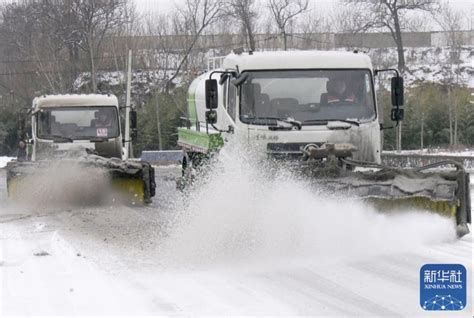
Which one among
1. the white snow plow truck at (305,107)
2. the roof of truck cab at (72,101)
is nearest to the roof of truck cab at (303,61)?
the white snow plow truck at (305,107)

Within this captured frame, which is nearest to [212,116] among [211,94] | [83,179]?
[211,94]

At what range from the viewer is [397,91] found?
38.5 ft

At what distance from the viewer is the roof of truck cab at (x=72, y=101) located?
17375mm

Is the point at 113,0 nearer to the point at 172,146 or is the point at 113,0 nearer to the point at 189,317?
the point at 172,146

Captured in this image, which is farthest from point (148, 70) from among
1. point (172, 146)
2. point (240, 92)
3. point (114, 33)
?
point (240, 92)

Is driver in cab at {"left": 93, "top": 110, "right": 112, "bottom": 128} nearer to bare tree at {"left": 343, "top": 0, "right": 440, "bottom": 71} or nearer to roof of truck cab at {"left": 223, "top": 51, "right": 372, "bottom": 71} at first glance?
roof of truck cab at {"left": 223, "top": 51, "right": 372, "bottom": 71}

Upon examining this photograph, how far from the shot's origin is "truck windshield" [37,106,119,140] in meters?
17.2

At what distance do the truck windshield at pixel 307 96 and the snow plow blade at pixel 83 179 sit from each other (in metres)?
4.18

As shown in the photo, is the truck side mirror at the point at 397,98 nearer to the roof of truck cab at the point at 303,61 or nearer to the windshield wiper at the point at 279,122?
the roof of truck cab at the point at 303,61

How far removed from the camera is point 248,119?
443 inches

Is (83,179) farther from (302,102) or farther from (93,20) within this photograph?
(93,20)

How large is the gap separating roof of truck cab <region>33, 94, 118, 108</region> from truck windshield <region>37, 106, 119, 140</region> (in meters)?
0.09

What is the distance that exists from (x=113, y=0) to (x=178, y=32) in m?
4.46

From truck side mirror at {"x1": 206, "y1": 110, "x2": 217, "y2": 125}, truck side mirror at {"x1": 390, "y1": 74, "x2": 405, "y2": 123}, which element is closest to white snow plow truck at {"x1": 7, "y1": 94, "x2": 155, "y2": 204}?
truck side mirror at {"x1": 206, "y1": 110, "x2": 217, "y2": 125}
